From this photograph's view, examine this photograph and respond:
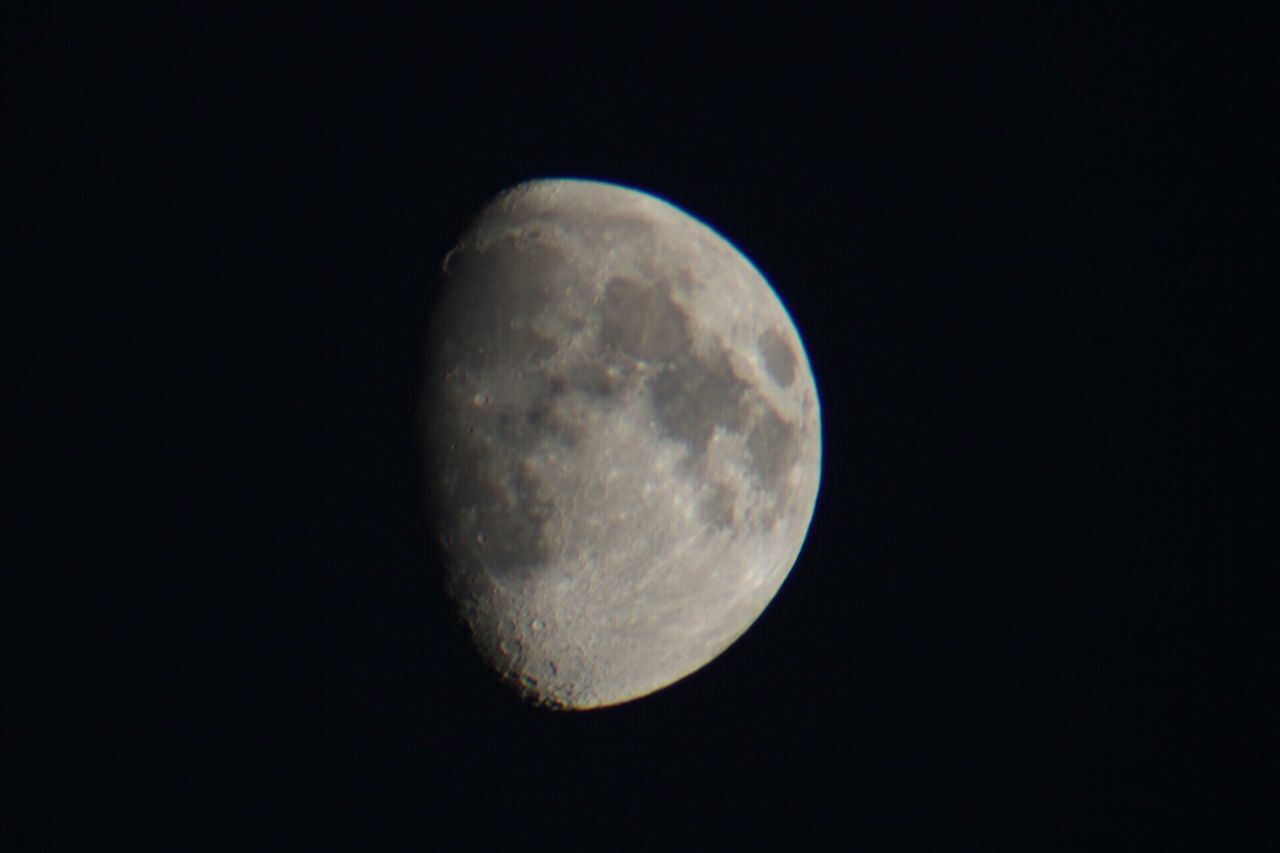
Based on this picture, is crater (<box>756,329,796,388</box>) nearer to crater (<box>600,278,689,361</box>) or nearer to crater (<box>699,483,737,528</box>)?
crater (<box>600,278,689,361</box>)

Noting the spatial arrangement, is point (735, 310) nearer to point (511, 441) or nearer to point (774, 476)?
point (774, 476)

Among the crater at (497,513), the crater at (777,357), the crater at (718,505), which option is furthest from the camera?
the crater at (777,357)

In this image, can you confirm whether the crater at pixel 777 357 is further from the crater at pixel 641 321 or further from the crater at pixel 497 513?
the crater at pixel 497 513

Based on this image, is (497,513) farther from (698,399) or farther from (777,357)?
(777,357)

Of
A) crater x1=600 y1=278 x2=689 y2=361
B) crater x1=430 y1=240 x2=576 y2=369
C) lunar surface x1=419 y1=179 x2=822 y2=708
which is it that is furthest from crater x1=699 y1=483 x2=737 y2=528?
crater x1=430 y1=240 x2=576 y2=369

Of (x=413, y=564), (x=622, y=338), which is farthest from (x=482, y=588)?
(x=622, y=338)

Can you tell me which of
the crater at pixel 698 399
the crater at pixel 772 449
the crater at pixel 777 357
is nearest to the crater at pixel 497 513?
the crater at pixel 698 399
